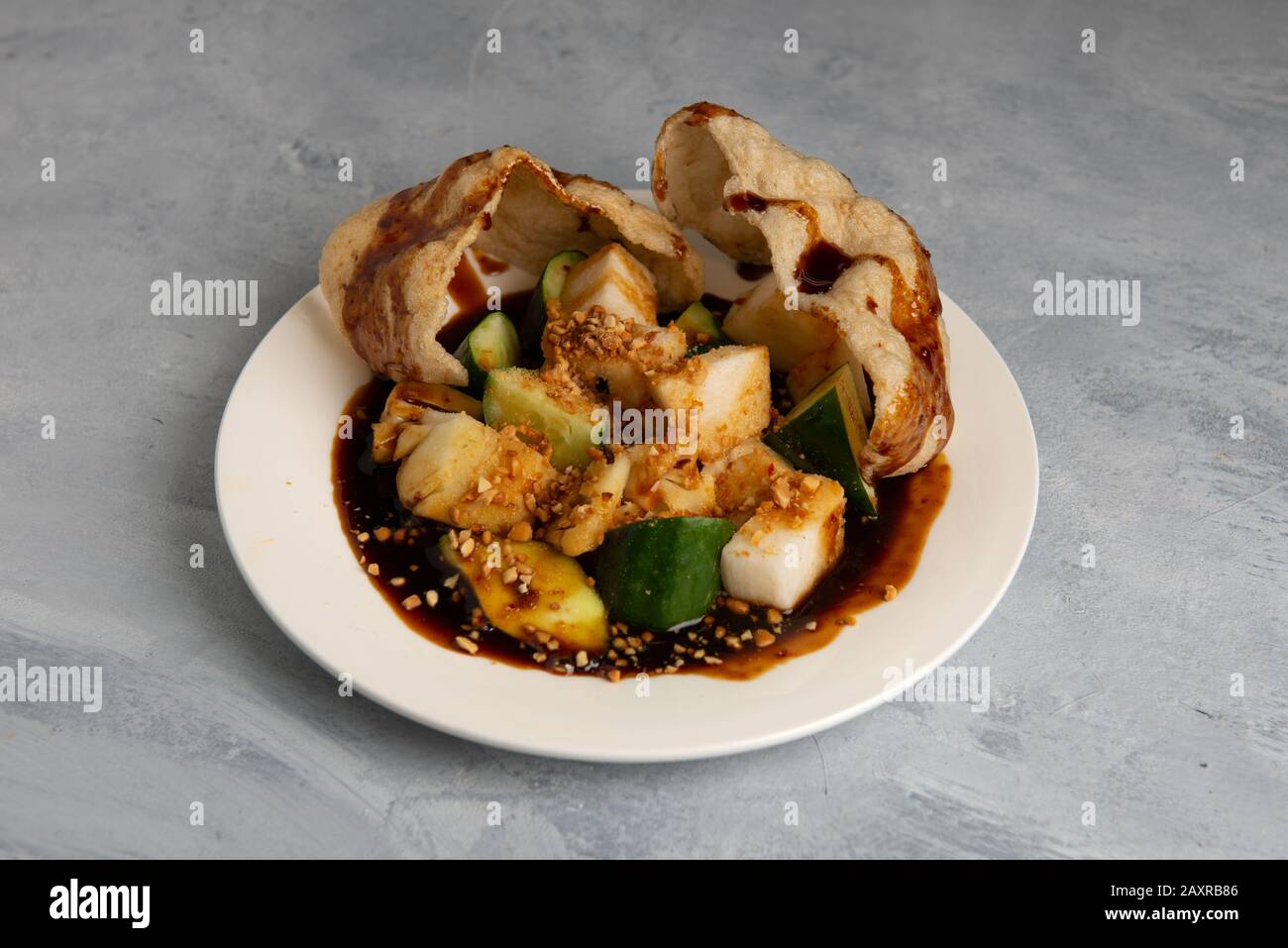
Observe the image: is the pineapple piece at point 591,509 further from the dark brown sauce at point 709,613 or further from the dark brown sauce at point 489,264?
the dark brown sauce at point 489,264

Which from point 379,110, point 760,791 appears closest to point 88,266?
point 379,110

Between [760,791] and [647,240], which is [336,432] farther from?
[760,791]

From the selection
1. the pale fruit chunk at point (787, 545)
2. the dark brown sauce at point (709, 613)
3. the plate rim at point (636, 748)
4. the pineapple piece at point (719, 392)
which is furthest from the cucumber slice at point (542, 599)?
the pineapple piece at point (719, 392)
